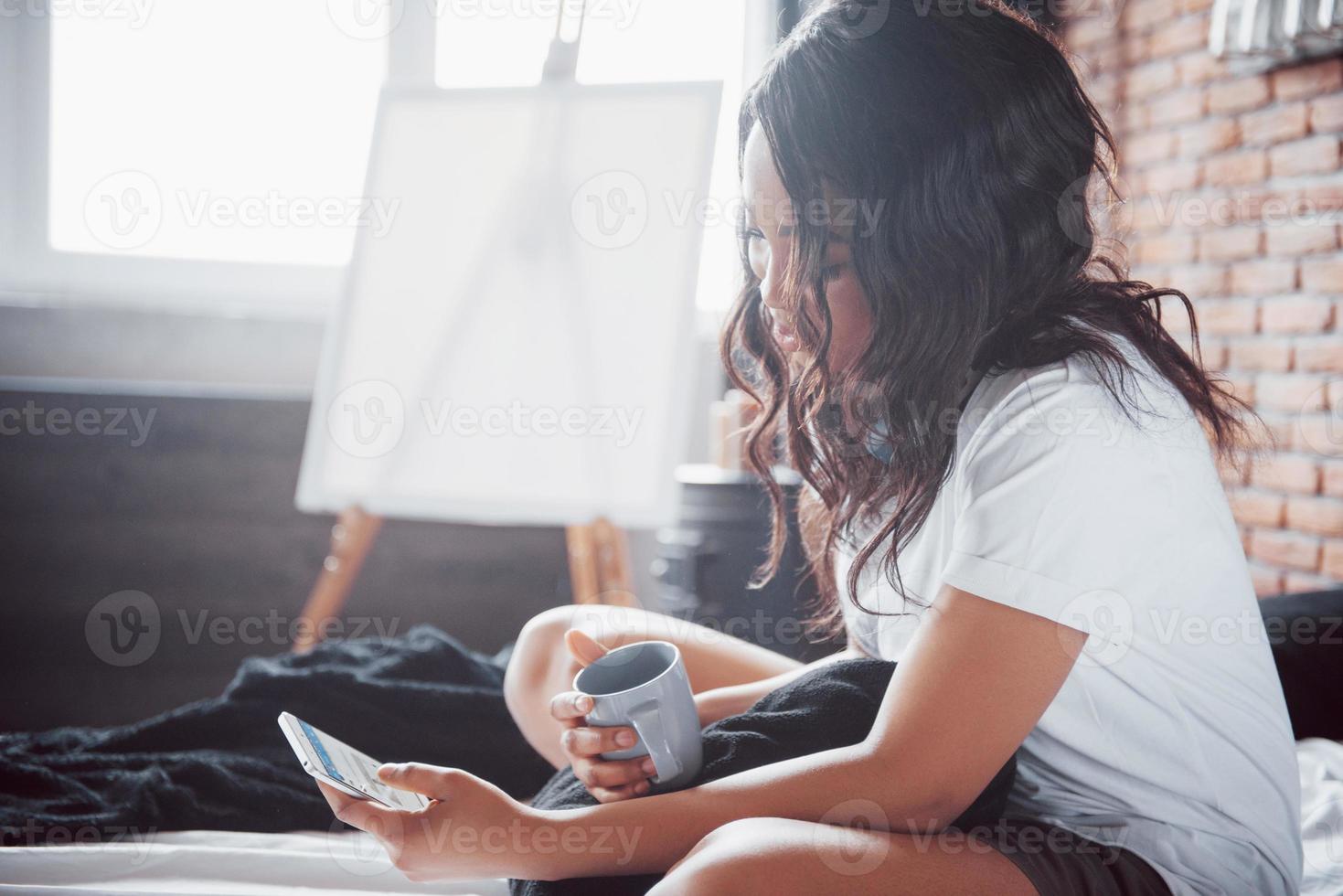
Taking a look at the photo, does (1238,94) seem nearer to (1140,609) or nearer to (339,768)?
(1140,609)

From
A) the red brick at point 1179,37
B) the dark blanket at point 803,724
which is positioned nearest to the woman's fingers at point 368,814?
the dark blanket at point 803,724

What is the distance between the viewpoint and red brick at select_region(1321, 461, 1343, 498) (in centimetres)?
177

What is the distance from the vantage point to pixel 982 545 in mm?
712

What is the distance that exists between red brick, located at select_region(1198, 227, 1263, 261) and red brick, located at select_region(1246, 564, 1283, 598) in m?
0.60

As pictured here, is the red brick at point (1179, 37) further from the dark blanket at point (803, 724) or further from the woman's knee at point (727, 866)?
the woman's knee at point (727, 866)

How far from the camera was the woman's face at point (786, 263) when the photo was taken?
0.86 metres

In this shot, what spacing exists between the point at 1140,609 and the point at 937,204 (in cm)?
35

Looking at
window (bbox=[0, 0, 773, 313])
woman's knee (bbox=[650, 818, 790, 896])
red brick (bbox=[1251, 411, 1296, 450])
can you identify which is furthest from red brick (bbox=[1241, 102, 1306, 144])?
woman's knee (bbox=[650, 818, 790, 896])

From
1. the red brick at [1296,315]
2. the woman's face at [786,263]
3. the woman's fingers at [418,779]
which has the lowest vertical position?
the woman's fingers at [418,779]

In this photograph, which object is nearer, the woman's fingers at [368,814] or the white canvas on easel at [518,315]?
the woman's fingers at [368,814]

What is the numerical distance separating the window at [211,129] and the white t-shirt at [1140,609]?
1.86 m

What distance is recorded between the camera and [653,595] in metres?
2.84

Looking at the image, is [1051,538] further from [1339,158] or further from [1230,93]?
[1230,93]

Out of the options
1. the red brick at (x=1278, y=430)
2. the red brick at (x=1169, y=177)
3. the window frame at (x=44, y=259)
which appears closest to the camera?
the red brick at (x=1278, y=430)
